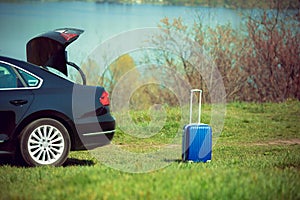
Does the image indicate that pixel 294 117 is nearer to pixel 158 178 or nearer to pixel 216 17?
pixel 216 17

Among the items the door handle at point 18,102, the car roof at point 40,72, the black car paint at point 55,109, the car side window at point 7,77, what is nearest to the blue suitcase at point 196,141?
the black car paint at point 55,109

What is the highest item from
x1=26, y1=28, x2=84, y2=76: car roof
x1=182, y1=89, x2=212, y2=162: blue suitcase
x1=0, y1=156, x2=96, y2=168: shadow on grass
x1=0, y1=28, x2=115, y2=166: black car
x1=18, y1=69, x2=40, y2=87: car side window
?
x1=26, y1=28, x2=84, y2=76: car roof

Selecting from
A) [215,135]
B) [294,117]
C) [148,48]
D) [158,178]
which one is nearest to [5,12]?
[148,48]

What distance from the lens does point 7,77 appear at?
8242 millimetres

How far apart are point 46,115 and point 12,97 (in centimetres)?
53

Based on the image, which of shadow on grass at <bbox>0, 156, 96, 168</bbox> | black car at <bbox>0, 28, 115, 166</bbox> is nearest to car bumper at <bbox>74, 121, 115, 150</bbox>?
black car at <bbox>0, 28, 115, 166</bbox>

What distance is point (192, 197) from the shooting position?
18.6ft

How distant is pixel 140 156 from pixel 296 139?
4337 millimetres

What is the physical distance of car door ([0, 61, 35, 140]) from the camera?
26.3 feet

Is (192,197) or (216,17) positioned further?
(216,17)

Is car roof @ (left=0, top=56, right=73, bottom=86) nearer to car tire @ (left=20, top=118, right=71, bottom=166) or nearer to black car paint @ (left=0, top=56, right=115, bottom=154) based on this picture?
black car paint @ (left=0, top=56, right=115, bottom=154)

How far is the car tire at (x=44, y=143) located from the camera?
8047 mm

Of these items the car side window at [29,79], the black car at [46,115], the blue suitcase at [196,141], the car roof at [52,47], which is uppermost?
the car roof at [52,47]

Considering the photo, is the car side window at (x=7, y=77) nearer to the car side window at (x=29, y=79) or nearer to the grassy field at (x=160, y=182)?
the car side window at (x=29, y=79)
